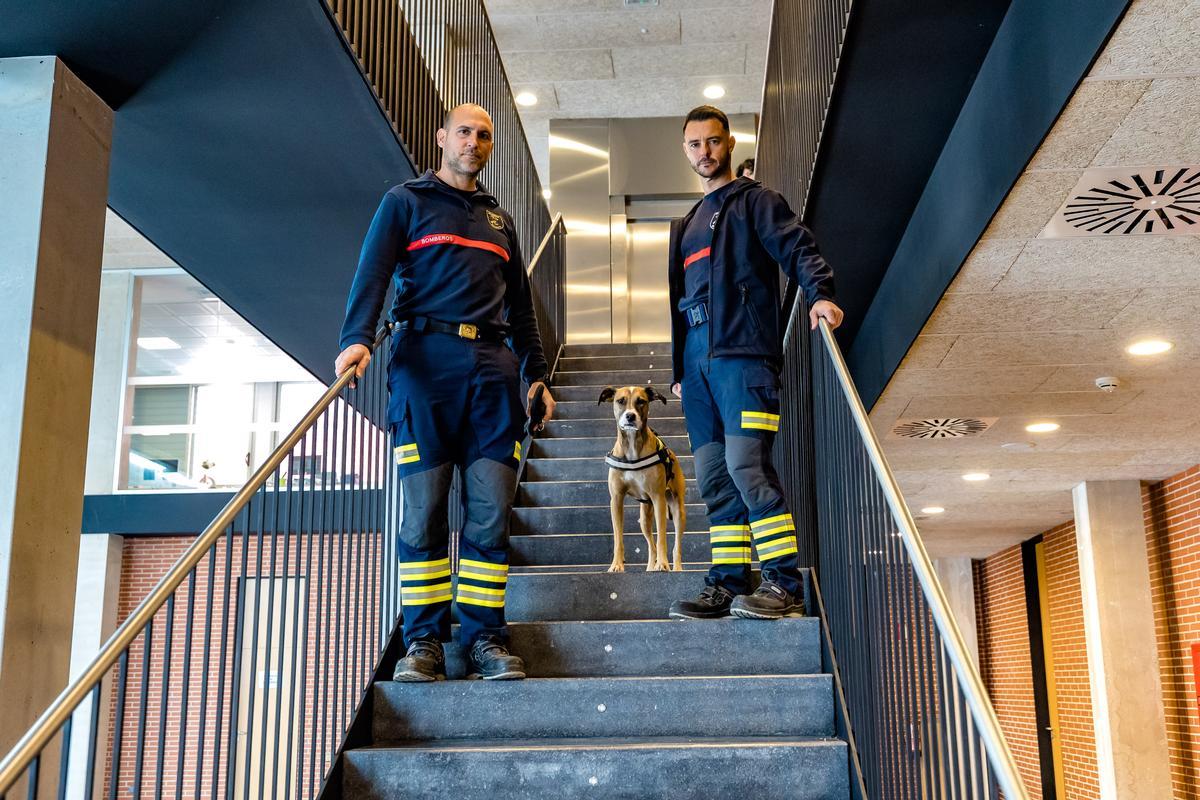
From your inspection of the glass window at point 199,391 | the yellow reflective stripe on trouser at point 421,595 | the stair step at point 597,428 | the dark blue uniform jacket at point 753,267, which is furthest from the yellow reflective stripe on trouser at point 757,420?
the glass window at point 199,391

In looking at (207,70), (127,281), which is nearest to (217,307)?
(127,281)

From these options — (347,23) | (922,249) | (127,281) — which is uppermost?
(127,281)

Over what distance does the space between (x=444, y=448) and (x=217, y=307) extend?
36.9ft

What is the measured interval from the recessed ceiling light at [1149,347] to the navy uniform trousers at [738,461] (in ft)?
8.45

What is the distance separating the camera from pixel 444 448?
10.1 feet

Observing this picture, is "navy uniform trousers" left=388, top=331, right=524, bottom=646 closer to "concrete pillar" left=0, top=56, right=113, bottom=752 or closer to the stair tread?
the stair tread

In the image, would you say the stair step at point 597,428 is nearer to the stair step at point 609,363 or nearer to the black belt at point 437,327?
the stair step at point 609,363

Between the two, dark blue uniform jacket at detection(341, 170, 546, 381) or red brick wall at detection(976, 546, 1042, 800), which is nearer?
dark blue uniform jacket at detection(341, 170, 546, 381)

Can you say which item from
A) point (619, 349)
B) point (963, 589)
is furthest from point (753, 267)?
point (963, 589)

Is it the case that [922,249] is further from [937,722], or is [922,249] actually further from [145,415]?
[145,415]

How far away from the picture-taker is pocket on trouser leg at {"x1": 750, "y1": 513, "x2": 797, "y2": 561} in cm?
315

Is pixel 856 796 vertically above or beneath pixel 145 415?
beneath

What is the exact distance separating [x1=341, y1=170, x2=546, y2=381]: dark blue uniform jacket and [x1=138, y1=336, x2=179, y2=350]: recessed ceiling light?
12912mm

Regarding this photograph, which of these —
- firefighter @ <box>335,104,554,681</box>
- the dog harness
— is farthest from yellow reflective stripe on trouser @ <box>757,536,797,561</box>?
the dog harness
